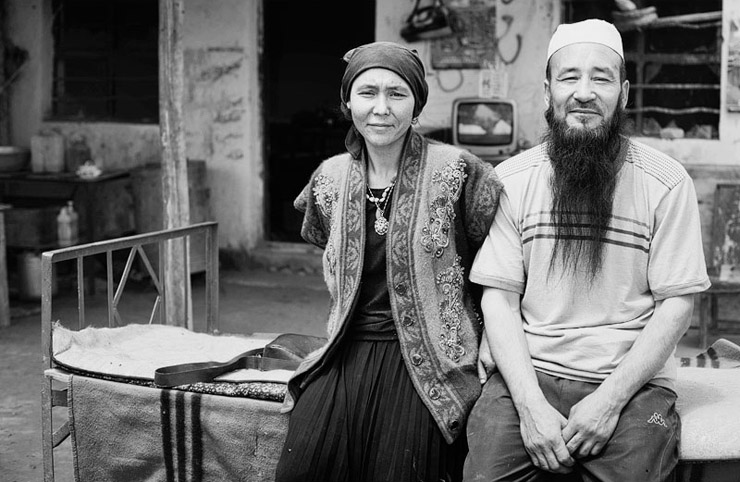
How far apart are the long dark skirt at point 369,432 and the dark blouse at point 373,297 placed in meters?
0.05

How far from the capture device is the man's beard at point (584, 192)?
2.86 meters

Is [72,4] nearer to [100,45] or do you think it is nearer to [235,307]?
[100,45]

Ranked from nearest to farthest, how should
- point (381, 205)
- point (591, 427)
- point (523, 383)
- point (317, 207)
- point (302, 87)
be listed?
1. point (591, 427)
2. point (523, 383)
3. point (381, 205)
4. point (317, 207)
5. point (302, 87)

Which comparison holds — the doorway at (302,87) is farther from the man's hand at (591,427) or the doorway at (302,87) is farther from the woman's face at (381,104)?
the man's hand at (591,427)

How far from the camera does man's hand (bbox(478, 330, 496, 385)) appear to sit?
116 inches

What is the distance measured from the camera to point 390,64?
2893 mm

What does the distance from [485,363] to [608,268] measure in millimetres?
477

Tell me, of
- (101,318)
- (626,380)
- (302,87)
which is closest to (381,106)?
(626,380)

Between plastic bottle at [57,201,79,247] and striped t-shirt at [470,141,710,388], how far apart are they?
5798 mm

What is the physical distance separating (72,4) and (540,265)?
7.67m

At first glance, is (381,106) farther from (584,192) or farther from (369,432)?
(369,432)

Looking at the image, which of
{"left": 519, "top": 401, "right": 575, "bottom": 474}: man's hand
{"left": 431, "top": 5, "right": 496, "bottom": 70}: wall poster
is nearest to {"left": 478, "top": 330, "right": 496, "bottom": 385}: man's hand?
{"left": 519, "top": 401, "right": 575, "bottom": 474}: man's hand

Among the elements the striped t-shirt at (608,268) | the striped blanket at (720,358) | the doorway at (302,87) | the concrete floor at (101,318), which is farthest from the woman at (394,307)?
the doorway at (302,87)

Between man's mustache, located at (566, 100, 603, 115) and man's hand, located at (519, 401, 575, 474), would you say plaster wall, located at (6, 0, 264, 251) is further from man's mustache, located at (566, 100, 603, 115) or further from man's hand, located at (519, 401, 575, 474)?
man's hand, located at (519, 401, 575, 474)
